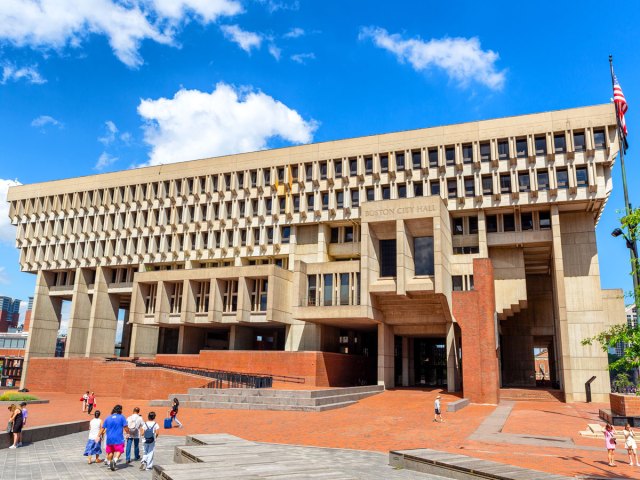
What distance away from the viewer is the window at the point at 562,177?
4844 centimetres

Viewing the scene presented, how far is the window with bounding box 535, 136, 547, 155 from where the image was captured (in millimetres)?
49438

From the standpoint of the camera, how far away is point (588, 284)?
48.2 metres

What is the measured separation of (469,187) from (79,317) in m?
51.3

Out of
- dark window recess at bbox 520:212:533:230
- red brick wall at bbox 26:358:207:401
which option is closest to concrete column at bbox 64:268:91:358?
red brick wall at bbox 26:358:207:401

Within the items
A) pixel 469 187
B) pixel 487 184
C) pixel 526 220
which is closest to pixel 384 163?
pixel 469 187

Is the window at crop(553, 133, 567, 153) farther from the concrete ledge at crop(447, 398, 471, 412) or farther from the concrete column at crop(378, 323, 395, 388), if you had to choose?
the concrete ledge at crop(447, 398, 471, 412)

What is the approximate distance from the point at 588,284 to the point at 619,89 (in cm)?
2168

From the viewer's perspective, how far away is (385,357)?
153 feet

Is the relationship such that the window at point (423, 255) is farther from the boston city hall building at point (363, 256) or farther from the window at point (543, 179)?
the window at point (543, 179)

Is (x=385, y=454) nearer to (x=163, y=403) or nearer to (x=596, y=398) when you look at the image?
(x=163, y=403)

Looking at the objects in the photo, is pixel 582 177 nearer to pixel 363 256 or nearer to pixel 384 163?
pixel 384 163

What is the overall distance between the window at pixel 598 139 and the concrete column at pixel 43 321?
68724 mm

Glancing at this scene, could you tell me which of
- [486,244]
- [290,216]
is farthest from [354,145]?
[486,244]

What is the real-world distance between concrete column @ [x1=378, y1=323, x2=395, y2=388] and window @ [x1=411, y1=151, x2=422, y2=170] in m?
16.7
